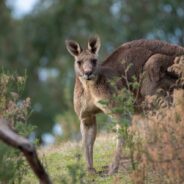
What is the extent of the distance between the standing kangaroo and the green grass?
247mm

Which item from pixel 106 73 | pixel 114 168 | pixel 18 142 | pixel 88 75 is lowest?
pixel 18 142

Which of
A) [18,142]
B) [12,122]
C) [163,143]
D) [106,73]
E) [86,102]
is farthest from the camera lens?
[106,73]

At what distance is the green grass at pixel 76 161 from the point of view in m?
9.52

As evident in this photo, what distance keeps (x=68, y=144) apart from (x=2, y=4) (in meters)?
23.2

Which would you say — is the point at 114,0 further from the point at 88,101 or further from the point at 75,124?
the point at 88,101

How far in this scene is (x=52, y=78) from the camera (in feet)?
108

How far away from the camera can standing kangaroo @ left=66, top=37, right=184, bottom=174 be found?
34.0 feet

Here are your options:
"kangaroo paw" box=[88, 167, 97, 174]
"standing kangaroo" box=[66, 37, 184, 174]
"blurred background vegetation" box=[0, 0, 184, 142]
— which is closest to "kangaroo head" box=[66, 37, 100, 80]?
"standing kangaroo" box=[66, 37, 184, 174]

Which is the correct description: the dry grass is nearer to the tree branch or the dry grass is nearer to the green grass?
the green grass

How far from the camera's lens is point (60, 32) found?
29.3 metres

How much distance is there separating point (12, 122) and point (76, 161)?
1987 mm

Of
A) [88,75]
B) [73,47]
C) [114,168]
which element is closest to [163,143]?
[114,168]

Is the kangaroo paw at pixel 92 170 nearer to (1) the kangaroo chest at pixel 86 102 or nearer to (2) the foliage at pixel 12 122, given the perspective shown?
(1) the kangaroo chest at pixel 86 102

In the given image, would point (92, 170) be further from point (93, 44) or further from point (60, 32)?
point (60, 32)
